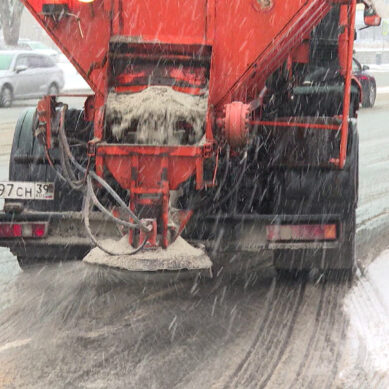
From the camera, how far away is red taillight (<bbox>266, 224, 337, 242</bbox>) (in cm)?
554

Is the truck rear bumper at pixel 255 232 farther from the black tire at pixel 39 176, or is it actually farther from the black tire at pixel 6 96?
the black tire at pixel 6 96

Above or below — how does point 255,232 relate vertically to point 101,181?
below

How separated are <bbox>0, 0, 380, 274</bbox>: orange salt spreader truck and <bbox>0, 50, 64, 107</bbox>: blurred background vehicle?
16.7 metres

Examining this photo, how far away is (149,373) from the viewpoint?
14.4 ft

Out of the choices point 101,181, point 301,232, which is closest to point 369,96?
point 301,232

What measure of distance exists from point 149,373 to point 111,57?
2.17m

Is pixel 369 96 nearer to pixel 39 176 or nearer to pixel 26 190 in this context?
pixel 39 176

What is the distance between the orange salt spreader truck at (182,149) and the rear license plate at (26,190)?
0.03 feet

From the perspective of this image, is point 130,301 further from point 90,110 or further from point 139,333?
point 90,110

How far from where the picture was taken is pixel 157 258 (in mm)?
5023

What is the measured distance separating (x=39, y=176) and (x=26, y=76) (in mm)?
18004

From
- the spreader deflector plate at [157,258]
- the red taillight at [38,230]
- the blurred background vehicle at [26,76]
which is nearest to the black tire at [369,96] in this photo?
the blurred background vehicle at [26,76]

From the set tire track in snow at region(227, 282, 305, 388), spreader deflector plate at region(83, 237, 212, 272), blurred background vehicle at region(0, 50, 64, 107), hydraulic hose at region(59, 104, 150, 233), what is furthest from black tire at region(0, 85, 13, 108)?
spreader deflector plate at region(83, 237, 212, 272)

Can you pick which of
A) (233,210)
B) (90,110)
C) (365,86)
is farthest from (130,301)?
(365,86)
